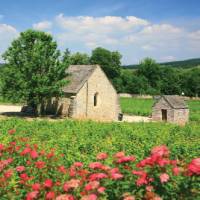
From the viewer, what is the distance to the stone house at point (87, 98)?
36.8 meters

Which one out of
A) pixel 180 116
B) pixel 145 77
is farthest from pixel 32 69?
pixel 145 77

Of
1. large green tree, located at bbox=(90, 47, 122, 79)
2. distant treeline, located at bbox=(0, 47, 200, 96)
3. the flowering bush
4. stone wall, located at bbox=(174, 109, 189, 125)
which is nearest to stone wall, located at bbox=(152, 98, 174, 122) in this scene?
stone wall, located at bbox=(174, 109, 189, 125)

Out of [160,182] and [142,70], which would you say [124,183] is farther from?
[142,70]

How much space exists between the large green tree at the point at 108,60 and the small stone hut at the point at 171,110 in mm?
60641

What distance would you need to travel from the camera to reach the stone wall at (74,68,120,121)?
37.2m

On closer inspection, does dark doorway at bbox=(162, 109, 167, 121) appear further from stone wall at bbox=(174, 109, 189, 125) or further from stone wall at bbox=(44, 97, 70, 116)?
stone wall at bbox=(44, 97, 70, 116)

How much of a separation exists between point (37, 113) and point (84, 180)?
101 ft

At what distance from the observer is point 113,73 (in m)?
104

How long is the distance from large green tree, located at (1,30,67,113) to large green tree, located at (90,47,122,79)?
69.4 metres

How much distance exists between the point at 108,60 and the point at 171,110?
212 feet

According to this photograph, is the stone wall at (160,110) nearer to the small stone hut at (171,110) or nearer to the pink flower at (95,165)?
the small stone hut at (171,110)

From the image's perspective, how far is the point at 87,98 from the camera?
37594mm

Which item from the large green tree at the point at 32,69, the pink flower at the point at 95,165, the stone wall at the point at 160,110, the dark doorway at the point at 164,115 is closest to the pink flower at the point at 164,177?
the pink flower at the point at 95,165

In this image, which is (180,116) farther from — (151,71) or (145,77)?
(151,71)
